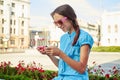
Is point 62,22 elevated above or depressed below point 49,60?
above

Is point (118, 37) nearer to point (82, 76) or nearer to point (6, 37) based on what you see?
point (6, 37)

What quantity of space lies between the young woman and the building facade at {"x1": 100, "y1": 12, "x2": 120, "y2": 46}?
2248 inches

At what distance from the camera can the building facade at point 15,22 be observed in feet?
224

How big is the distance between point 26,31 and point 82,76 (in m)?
71.7

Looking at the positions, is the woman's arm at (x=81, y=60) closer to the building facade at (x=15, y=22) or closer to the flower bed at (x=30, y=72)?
the flower bed at (x=30, y=72)

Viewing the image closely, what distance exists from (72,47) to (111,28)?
57.3 metres

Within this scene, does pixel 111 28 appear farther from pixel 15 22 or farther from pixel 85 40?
pixel 85 40

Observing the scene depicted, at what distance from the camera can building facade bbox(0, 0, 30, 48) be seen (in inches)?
2687

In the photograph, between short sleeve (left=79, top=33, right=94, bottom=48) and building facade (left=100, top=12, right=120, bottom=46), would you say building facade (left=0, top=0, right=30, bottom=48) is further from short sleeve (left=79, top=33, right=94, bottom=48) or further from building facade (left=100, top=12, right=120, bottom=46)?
short sleeve (left=79, top=33, right=94, bottom=48)

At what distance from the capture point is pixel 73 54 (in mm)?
2746

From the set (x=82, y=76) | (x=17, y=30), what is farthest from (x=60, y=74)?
(x=17, y=30)

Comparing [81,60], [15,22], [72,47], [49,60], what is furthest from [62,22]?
[15,22]

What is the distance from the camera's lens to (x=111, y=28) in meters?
59.3

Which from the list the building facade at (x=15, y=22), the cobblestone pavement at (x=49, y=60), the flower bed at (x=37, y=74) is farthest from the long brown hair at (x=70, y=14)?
the building facade at (x=15, y=22)
